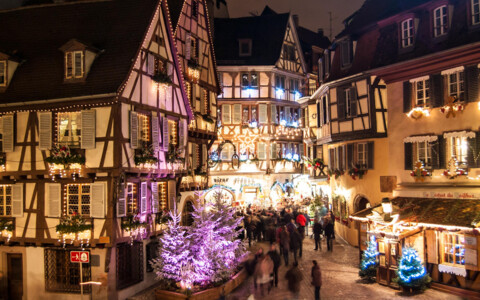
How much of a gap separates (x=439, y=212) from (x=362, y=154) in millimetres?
8112

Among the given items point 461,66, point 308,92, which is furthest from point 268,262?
point 308,92

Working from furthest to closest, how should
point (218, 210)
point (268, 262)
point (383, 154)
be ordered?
point (383, 154), point (218, 210), point (268, 262)

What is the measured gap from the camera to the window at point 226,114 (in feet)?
142

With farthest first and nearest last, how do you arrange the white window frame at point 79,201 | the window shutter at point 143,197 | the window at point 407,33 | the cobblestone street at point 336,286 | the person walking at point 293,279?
the window at point 407,33 → the window shutter at point 143,197 → the white window frame at point 79,201 → the cobblestone street at point 336,286 → the person walking at point 293,279

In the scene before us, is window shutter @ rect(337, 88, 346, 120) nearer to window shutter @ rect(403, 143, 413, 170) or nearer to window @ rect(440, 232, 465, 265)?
window shutter @ rect(403, 143, 413, 170)

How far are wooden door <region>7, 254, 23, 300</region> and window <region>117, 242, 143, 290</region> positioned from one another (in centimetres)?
427

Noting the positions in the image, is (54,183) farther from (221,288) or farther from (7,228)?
(221,288)

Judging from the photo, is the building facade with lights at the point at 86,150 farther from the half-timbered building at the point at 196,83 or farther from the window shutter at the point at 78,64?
the half-timbered building at the point at 196,83

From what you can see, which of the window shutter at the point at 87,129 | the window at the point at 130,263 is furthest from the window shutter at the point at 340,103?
the window shutter at the point at 87,129

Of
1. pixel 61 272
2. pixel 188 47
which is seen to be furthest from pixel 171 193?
pixel 188 47

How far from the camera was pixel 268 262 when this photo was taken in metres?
Answer: 17.4

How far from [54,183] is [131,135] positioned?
364 cm

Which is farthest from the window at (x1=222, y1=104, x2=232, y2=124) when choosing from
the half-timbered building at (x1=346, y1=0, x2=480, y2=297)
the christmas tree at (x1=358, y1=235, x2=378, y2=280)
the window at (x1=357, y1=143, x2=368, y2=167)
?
the christmas tree at (x1=358, y1=235, x2=378, y2=280)

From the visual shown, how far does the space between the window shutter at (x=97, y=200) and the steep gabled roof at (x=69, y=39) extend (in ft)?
11.7
